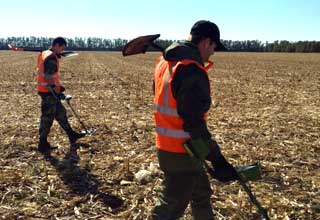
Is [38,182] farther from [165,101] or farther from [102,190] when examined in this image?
[165,101]

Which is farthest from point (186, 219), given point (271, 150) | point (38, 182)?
point (271, 150)

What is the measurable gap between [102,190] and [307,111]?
7.69 meters

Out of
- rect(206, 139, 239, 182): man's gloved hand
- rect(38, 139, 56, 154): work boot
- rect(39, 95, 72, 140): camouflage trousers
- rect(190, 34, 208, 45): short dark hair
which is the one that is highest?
rect(190, 34, 208, 45): short dark hair

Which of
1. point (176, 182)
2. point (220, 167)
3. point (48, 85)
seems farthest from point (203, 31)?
point (48, 85)

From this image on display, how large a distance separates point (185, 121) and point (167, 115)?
Answer: 0.27 metres

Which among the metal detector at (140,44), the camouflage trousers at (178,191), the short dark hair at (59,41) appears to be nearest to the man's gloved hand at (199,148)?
the camouflage trousers at (178,191)

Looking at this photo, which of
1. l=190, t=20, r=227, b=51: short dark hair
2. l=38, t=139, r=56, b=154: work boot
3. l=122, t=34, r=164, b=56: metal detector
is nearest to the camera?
l=190, t=20, r=227, b=51: short dark hair

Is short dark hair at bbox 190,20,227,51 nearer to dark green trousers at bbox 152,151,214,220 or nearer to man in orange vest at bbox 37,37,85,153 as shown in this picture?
dark green trousers at bbox 152,151,214,220

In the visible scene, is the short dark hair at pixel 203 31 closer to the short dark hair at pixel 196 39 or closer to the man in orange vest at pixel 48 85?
the short dark hair at pixel 196 39

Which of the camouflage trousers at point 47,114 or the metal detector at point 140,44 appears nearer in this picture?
the metal detector at point 140,44

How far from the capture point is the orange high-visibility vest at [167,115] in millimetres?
Result: 3562

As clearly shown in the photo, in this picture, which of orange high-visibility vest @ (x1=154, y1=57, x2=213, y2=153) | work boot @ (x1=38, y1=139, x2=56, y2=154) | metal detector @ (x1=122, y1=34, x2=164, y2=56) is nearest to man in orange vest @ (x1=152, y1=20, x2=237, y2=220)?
orange high-visibility vest @ (x1=154, y1=57, x2=213, y2=153)

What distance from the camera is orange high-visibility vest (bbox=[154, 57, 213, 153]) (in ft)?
11.7

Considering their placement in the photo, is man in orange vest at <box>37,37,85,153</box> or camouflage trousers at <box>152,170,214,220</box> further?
man in orange vest at <box>37,37,85,153</box>
